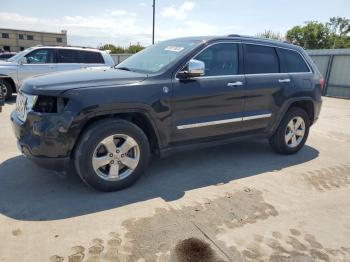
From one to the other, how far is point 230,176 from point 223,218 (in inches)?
45.2

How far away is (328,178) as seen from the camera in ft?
14.7

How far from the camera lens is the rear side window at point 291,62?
5.01 meters

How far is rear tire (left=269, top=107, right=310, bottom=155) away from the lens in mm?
5129

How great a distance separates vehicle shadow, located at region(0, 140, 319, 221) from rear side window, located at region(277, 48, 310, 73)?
145cm

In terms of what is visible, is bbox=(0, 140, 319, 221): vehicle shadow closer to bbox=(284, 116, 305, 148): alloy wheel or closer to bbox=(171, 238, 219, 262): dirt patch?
bbox=(284, 116, 305, 148): alloy wheel

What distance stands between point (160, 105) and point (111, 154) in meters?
0.80

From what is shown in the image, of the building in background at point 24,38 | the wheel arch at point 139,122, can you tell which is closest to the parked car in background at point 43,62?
the wheel arch at point 139,122

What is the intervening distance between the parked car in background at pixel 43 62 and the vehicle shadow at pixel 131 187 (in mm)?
6110

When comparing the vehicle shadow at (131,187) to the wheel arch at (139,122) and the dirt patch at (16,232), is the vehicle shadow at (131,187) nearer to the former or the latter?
the dirt patch at (16,232)

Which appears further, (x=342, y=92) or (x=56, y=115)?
(x=342, y=92)

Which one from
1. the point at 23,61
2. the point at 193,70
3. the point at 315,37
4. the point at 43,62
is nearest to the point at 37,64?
the point at 43,62

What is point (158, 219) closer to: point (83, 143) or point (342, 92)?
point (83, 143)

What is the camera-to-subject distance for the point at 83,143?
3.28 m

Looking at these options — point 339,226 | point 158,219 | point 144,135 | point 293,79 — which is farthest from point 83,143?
point 293,79
